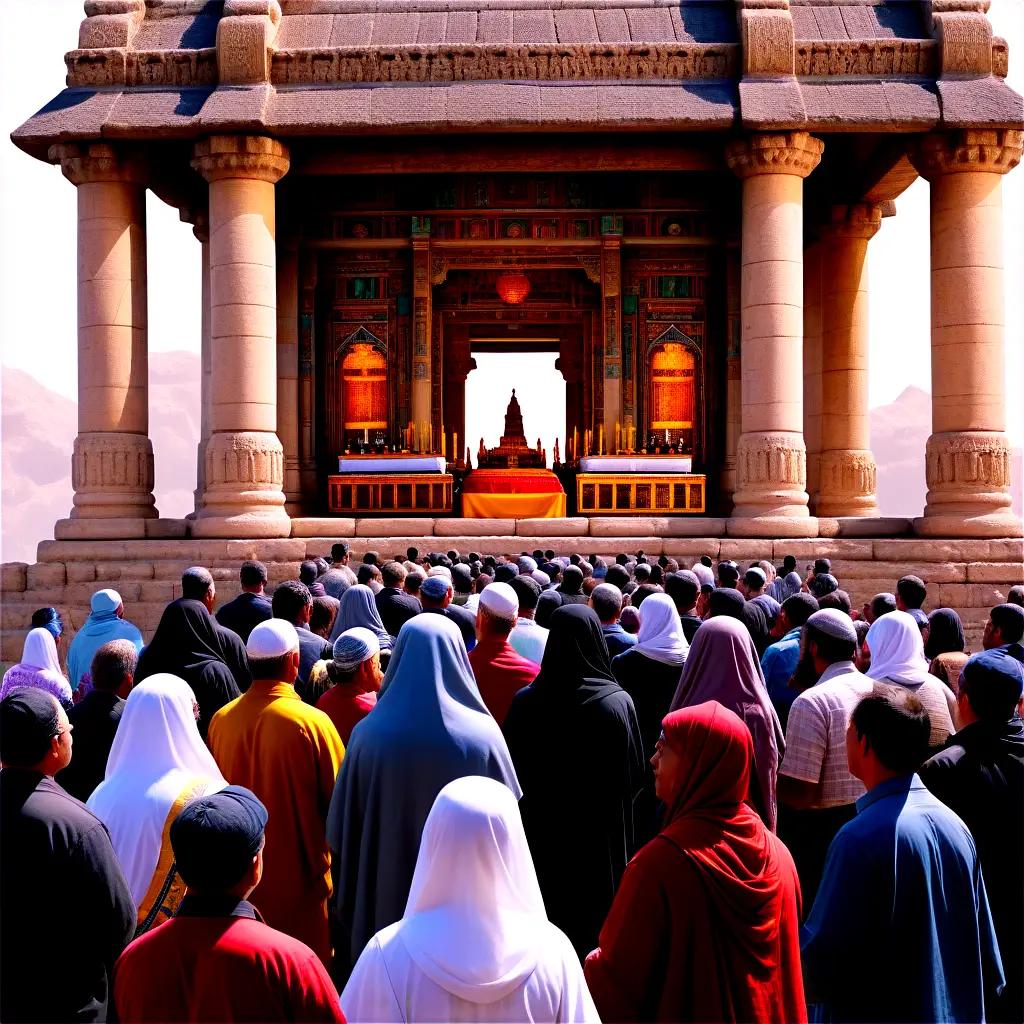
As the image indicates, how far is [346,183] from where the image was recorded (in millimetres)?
22016

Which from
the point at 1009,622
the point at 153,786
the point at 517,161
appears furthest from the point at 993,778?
the point at 517,161

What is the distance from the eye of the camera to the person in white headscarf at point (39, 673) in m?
6.34

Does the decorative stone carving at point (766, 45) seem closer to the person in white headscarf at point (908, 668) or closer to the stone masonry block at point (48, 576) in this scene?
the stone masonry block at point (48, 576)

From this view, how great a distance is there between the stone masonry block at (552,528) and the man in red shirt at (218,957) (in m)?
14.6

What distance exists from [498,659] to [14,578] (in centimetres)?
1288

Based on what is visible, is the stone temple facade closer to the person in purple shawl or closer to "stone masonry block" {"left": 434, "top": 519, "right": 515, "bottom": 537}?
"stone masonry block" {"left": 434, "top": 519, "right": 515, "bottom": 537}

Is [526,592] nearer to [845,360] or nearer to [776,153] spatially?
[776,153]

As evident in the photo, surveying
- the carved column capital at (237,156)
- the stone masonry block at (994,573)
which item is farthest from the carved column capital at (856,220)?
the carved column capital at (237,156)

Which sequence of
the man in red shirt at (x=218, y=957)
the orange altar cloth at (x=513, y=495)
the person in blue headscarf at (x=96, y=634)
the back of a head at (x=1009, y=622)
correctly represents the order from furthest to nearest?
1. the orange altar cloth at (x=513, y=495)
2. the person in blue headscarf at (x=96, y=634)
3. the back of a head at (x=1009, y=622)
4. the man in red shirt at (x=218, y=957)

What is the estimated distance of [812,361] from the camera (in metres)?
23.0

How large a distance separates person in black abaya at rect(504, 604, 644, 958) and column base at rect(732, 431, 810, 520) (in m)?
12.8

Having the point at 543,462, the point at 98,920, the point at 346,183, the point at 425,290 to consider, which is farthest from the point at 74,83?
the point at 98,920

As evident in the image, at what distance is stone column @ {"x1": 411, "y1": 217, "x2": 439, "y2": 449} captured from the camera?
21844 mm

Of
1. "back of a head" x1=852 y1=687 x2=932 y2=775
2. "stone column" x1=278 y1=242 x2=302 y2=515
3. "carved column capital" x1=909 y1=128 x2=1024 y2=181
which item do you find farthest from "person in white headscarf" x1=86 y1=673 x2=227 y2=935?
"stone column" x1=278 y1=242 x2=302 y2=515
